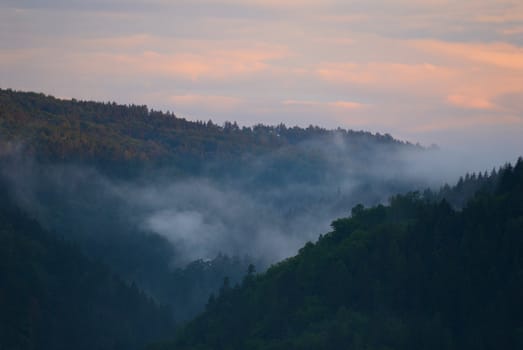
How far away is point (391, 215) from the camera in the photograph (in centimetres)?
9538

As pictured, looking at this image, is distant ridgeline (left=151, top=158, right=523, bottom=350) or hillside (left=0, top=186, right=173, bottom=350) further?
hillside (left=0, top=186, right=173, bottom=350)

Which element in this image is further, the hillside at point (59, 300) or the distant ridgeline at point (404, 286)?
the hillside at point (59, 300)

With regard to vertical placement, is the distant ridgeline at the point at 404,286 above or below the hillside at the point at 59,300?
above

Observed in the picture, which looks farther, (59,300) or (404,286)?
(59,300)

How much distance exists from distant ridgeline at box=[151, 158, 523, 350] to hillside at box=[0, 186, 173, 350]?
2586 centimetres

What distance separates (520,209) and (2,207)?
74.6 m

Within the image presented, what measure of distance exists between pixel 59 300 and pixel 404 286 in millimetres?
55334

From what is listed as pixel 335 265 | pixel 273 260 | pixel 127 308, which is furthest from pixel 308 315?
pixel 273 260

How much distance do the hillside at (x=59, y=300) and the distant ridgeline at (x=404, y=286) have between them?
25.9 meters

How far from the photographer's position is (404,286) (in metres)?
81.2

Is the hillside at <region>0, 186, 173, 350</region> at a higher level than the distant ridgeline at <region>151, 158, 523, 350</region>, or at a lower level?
lower

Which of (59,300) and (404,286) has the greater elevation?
(404,286)

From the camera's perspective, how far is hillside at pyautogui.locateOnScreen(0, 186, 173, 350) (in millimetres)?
117750

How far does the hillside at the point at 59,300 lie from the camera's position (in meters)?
118
